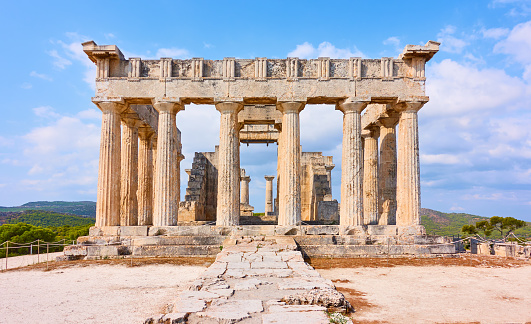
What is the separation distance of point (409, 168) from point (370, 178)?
150 inches

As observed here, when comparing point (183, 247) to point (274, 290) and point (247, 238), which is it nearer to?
point (247, 238)

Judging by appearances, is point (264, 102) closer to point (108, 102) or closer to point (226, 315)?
point (108, 102)

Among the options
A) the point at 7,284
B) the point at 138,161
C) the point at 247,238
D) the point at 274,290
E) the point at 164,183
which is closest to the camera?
the point at 274,290

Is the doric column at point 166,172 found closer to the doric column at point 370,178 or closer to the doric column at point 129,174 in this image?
the doric column at point 129,174

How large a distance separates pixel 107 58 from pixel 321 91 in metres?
9.95

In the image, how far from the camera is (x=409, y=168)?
17.8 m

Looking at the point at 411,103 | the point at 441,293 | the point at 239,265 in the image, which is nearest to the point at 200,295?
the point at 239,265

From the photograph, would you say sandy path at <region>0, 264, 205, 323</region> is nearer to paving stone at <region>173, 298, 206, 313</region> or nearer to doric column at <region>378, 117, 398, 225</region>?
paving stone at <region>173, 298, 206, 313</region>

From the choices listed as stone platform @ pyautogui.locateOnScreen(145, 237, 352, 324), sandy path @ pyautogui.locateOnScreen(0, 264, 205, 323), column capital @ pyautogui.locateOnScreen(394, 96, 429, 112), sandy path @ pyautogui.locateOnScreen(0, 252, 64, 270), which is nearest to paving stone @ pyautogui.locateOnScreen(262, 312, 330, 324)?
stone platform @ pyautogui.locateOnScreen(145, 237, 352, 324)

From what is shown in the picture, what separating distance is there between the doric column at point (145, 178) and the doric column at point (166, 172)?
381 centimetres

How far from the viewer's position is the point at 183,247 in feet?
53.5

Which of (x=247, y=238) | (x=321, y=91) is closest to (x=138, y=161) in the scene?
(x=247, y=238)

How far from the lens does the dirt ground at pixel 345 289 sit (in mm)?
7535

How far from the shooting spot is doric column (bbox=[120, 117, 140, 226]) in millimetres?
20094
